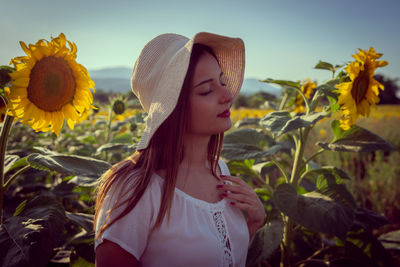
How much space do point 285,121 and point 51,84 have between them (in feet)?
3.65

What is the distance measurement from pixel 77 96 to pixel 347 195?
1404 mm

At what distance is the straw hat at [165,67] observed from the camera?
969 mm

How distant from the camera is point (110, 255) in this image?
0.87m

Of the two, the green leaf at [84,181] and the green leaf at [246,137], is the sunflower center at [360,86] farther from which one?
the green leaf at [84,181]

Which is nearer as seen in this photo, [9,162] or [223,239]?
[223,239]

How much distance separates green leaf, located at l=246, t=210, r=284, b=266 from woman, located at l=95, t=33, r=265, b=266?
24 centimetres

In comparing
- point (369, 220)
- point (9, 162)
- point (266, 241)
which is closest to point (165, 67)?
point (9, 162)

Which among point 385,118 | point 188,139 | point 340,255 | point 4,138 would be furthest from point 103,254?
point 385,118

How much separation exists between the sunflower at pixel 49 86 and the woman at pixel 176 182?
0.36 meters

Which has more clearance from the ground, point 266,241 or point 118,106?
point 118,106

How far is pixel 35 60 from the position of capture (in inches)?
47.2

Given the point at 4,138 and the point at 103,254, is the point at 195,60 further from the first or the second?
the point at 4,138

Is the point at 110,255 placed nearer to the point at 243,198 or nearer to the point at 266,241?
the point at 243,198

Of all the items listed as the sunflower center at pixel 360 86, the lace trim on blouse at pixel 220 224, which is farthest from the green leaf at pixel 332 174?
the lace trim on blouse at pixel 220 224
